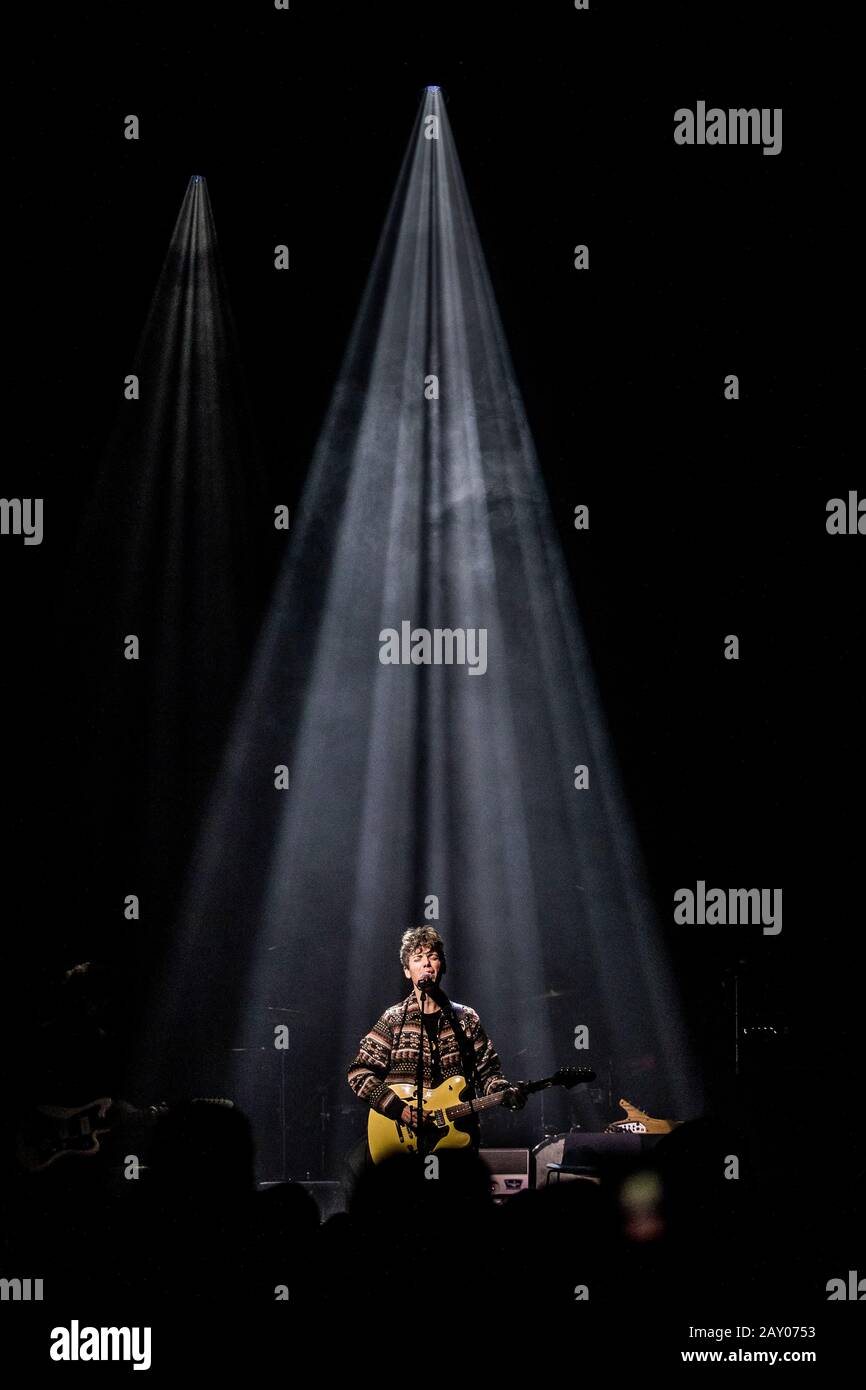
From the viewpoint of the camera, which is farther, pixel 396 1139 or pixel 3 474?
pixel 3 474

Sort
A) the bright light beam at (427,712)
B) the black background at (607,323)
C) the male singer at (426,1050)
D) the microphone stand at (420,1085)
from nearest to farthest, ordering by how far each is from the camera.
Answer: the microphone stand at (420,1085), the male singer at (426,1050), the black background at (607,323), the bright light beam at (427,712)

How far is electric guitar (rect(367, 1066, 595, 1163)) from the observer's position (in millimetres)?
4676

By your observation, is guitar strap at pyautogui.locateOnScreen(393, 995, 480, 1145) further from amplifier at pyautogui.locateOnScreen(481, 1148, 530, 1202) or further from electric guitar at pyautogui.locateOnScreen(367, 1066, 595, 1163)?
amplifier at pyautogui.locateOnScreen(481, 1148, 530, 1202)

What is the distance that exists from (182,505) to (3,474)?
1.03 m

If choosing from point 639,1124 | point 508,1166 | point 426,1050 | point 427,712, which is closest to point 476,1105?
point 426,1050

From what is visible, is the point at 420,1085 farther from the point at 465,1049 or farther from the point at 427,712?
the point at 427,712

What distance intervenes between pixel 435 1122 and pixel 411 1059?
27cm

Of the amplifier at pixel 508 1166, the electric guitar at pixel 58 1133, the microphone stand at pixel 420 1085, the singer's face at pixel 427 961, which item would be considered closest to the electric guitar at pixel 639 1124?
the amplifier at pixel 508 1166

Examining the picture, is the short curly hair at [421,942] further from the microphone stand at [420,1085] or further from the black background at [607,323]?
the black background at [607,323]

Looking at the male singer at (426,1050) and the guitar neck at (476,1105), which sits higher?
the male singer at (426,1050)

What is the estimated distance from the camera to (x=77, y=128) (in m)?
5.82

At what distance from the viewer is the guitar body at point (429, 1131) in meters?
4.68
